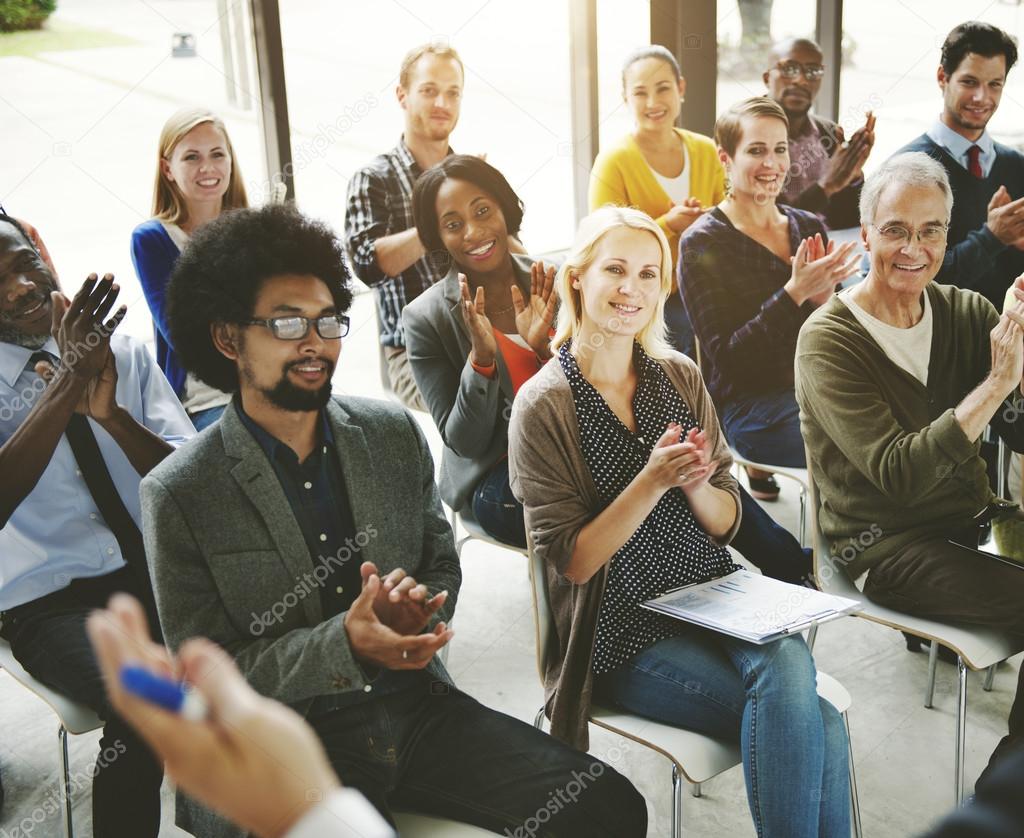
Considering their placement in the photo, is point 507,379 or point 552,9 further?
point 552,9

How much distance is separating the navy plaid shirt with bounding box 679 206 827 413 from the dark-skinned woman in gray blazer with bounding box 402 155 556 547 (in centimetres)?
74

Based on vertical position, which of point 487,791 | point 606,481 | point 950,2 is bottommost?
point 487,791

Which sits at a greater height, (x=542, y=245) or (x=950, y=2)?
(x=950, y=2)

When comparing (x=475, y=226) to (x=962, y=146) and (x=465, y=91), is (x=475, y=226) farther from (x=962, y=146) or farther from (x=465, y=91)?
(x=962, y=146)

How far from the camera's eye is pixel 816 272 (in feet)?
11.6

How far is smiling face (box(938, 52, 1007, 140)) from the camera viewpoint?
3.69m

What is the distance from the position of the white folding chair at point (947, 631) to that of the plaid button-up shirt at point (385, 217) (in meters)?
1.53

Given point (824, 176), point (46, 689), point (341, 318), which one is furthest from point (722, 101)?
point (46, 689)

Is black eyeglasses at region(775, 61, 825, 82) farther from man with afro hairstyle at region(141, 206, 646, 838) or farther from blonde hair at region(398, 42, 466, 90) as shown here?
man with afro hairstyle at region(141, 206, 646, 838)

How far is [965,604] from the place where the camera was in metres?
2.34

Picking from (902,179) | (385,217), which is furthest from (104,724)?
(902,179)

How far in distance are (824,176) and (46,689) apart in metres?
3.38

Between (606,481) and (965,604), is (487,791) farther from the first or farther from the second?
(965,604)

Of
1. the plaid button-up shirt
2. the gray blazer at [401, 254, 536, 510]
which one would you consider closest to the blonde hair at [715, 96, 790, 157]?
the plaid button-up shirt
